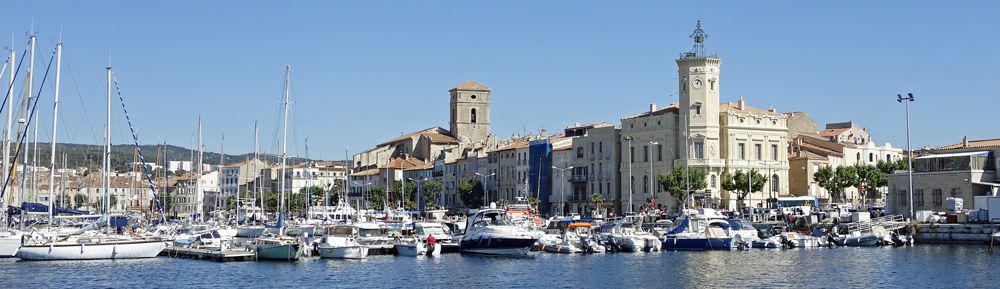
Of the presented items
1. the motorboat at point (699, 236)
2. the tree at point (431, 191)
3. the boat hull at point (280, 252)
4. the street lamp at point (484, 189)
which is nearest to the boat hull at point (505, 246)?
the boat hull at point (280, 252)

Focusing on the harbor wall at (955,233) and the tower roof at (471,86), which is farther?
the tower roof at (471,86)

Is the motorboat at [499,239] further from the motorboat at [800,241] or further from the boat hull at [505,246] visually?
the motorboat at [800,241]

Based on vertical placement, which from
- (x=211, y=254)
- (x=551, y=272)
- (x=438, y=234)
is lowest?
(x=551, y=272)

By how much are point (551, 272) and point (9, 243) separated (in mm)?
24006

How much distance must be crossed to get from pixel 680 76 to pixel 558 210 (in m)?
19.1

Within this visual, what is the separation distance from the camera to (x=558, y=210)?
113938 millimetres

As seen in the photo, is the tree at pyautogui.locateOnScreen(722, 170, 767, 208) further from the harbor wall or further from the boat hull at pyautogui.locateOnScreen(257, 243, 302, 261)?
the boat hull at pyautogui.locateOnScreen(257, 243, 302, 261)

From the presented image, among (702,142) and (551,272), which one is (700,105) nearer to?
(702,142)

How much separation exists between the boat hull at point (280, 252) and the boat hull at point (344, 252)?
165cm

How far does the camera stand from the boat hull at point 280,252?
60.3 metres

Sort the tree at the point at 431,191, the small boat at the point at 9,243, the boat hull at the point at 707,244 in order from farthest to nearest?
the tree at the point at 431,191 < the boat hull at the point at 707,244 < the small boat at the point at 9,243

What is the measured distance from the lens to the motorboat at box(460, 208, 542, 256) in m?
62.4

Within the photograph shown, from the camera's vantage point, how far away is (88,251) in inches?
2309

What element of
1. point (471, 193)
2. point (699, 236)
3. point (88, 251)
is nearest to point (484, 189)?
point (471, 193)
